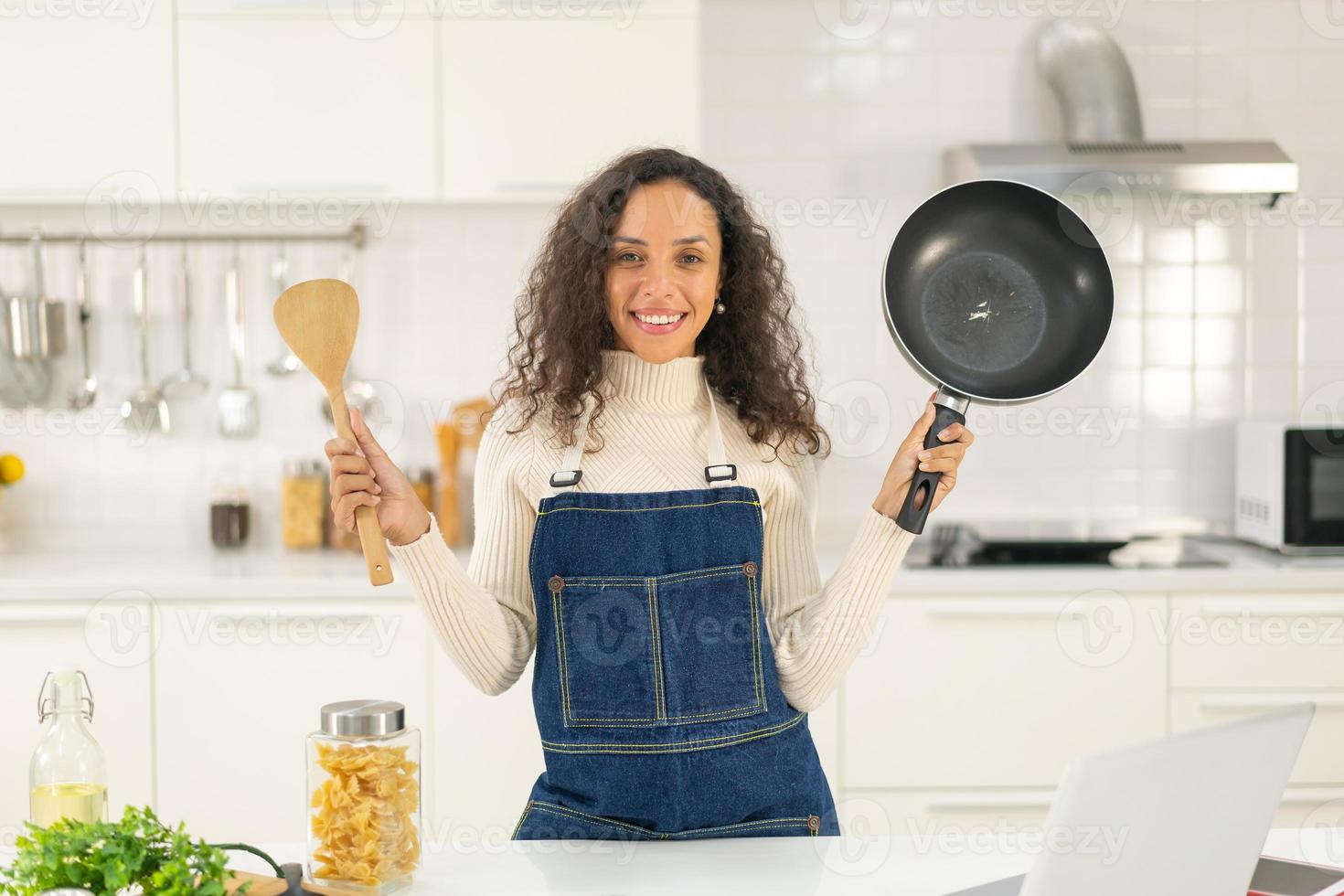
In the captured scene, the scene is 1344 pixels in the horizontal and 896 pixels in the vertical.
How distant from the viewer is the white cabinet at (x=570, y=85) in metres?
2.41

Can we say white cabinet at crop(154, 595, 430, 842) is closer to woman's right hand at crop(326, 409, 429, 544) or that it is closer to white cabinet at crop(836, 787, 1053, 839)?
white cabinet at crop(836, 787, 1053, 839)

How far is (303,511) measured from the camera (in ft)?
8.75

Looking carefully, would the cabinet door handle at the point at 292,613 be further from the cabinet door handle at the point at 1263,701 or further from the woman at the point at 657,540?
the cabinet door handle at the point at 1263,701

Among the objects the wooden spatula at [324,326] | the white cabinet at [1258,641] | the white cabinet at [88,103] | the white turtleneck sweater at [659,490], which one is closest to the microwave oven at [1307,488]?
the white cabinet at [1258,641]

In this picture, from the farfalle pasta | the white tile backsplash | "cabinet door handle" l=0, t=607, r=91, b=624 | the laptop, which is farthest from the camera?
the white tile backsplash

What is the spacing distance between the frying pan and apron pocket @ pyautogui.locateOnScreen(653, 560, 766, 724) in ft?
0.65

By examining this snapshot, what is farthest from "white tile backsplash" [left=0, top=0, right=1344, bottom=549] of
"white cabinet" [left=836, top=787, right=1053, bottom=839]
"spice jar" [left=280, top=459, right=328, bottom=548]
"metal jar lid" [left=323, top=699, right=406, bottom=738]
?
"metal jar lid" [left=323, top=699, right=406, bottom=738]

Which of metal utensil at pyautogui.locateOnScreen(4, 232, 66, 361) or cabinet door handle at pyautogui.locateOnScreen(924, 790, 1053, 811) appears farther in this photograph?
metal utensil at pyautogui.locateOnScreen(4, 232, 66, 361)

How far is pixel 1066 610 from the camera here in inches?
89.6

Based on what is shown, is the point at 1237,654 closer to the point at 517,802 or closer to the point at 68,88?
the point at 517,802

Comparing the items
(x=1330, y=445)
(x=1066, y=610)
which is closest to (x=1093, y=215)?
(x=1330, y=445)

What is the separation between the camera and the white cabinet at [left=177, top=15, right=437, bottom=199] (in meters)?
2.40

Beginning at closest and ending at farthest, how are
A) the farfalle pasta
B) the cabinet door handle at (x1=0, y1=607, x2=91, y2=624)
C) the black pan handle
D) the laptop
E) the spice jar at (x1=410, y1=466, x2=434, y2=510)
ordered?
1. the laptop
2. the farfalle pasta
3. the black pan handle
4. the cabinet door handle at (x1=0, y1=607, x2=91, y2=624)
5. the spice jar at (x1=410, y1=466, x2=434, y2=510)

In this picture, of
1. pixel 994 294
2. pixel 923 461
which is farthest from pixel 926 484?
pixel 994 294
